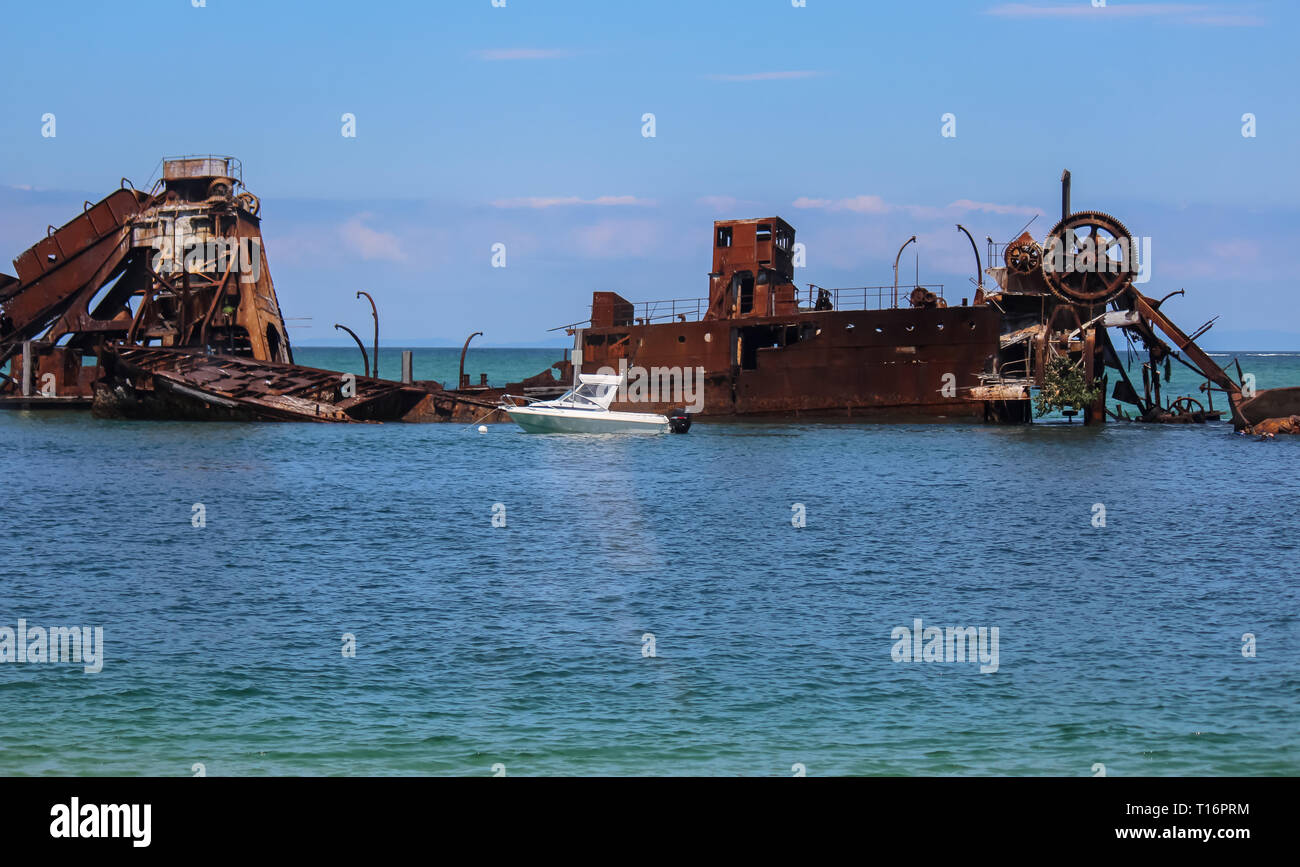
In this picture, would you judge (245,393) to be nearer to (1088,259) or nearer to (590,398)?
(590,398)

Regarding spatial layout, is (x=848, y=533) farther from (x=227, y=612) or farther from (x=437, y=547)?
(x=227, y=612)

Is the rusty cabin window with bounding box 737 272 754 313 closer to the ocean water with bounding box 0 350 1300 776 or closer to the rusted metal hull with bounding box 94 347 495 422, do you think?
the rusted metal hull with bounding box 94 347 495 422

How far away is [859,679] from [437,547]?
12.8 m

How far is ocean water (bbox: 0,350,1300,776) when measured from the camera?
13.3m

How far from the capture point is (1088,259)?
183ft

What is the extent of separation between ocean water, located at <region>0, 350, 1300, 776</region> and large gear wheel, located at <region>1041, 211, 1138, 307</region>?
58.3 ft

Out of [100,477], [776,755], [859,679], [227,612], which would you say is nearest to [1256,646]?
[859,679]

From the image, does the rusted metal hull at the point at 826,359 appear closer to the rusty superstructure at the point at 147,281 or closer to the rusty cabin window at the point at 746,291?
the rusty cabin window at the point at 746,291

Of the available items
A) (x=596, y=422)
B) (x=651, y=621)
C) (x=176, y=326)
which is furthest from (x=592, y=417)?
(x=651, y=621)

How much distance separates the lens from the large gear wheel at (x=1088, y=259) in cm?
5575

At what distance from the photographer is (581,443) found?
52.4 meters

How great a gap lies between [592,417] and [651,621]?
3678 cm

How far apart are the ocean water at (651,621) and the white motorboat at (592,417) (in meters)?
16.2
